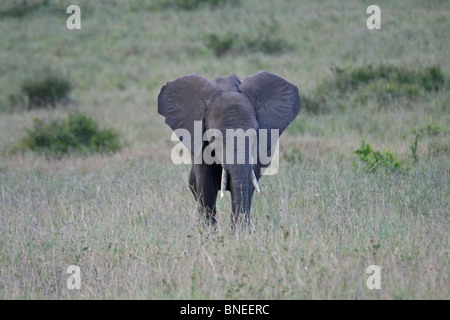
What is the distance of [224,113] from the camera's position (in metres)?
6.87

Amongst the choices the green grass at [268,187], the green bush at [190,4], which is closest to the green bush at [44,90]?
the green grass at [268,187]

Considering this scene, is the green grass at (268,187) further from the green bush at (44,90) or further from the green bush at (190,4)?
the green bush at (190,4)

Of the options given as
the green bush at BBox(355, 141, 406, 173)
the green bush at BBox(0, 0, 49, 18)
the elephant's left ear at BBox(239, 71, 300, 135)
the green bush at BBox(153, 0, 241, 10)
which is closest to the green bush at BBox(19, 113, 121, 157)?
the green bush at BBox(355, 141, 406, 173)

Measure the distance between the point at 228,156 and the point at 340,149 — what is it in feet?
18.6

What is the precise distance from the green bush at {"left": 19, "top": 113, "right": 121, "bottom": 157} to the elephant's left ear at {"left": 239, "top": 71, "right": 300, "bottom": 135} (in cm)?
664

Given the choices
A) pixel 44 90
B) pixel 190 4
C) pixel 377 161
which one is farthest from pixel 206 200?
pixel 190 4

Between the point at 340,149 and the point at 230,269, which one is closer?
the point at 230,269

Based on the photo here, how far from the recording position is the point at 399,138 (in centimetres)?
1258

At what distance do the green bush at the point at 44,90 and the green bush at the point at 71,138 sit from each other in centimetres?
473

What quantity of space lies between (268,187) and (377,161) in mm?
1920

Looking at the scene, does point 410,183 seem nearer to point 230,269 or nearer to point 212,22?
point 230,269

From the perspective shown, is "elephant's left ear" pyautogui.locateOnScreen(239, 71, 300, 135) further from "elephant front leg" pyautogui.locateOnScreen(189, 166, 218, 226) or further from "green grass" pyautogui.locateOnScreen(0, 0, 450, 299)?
"green grass" pyautogui.locateOnScreen(0, 0, 450, 299)
